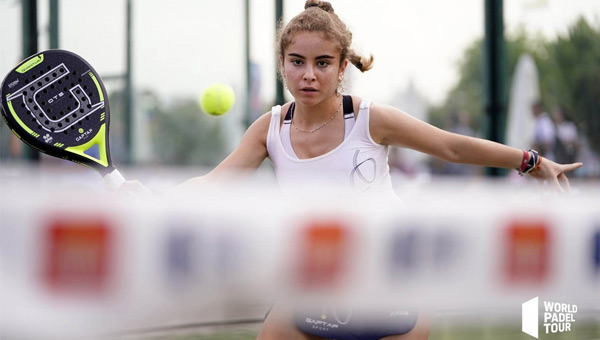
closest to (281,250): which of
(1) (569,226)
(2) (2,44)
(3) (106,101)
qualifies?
(3) (106,101)

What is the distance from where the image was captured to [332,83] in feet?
10.4

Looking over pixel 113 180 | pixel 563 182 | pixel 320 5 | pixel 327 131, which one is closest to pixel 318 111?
pixel 327 131

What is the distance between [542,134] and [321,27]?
772 centimetres

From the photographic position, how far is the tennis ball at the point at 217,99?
577 centimetres

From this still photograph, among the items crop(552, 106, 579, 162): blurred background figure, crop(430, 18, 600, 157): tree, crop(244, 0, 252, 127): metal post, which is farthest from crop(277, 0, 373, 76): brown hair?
crop(430, 18, 600, 157): tree

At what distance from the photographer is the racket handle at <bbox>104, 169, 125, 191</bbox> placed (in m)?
2.95

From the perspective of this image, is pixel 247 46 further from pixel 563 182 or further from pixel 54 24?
pixel 563 182

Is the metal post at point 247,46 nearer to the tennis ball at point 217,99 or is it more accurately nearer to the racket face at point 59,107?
the tennis ball at point 217,99

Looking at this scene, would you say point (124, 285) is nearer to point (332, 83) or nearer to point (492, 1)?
point (332, 83)

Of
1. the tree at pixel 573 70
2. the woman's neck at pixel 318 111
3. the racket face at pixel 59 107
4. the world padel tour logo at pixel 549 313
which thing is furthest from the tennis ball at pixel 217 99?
the tree at pixel 573 70

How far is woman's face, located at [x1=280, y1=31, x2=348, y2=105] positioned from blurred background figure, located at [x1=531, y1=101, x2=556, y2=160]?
7540mm

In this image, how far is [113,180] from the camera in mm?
2953

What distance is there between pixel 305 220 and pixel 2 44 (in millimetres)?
3598

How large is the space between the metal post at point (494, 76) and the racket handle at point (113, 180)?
4.12 m
